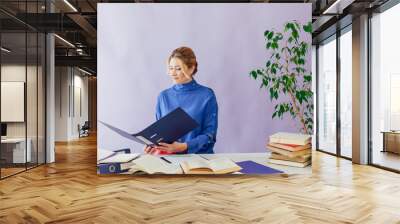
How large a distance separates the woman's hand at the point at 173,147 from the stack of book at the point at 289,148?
1436mm

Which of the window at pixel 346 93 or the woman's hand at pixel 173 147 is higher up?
the window at pixel 346 93

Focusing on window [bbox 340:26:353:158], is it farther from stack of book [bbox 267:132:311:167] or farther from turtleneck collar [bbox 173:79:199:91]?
turtleneck collar [bbox 173:79:199:91]

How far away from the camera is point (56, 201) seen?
4.73 meters


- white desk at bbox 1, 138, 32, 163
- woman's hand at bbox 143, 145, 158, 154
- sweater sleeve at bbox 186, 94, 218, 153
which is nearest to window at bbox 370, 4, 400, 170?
sweater sleeve at bbox 186, 94, 218, 153

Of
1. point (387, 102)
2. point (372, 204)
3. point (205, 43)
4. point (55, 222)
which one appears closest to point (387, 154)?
point (387, 102)

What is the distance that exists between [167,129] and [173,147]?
31 centimetres

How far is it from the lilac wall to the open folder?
4.7 inches

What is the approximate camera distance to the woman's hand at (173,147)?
251 inches

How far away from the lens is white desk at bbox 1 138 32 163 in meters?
6.65

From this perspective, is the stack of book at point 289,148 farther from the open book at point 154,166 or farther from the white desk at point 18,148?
the white desk at point 18,148

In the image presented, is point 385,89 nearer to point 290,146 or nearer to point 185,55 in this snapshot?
point 290,146

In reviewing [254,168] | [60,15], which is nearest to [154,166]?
[254,168]

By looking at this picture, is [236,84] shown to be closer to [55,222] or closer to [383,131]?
[383,131]

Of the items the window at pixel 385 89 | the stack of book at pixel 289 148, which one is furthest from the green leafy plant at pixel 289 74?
the window at pixel 385 89
